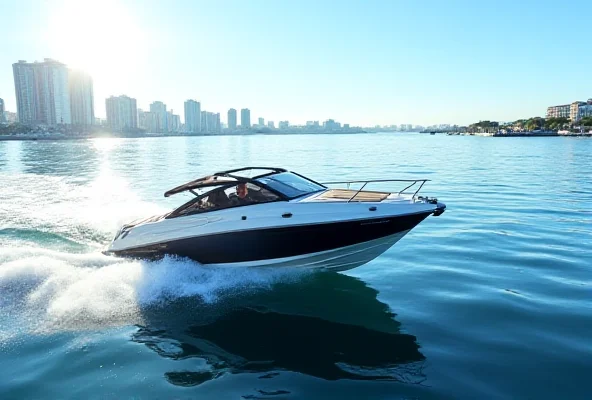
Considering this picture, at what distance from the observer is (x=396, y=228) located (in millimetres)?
8719

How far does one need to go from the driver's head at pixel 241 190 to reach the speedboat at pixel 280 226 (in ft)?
0.07

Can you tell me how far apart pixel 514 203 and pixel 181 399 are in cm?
1618

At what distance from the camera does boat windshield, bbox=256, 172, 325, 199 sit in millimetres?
9672

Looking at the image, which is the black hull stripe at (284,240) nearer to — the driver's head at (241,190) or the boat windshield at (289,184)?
the driver's head at (241,190)

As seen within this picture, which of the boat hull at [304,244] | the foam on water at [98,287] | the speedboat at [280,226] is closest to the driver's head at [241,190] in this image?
the speedboat at [280,226]

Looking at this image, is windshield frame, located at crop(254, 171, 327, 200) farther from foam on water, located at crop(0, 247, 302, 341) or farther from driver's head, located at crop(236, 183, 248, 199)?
foam on water, located at crop(0, 247, 302, 341)

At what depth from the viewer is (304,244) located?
8961 mm

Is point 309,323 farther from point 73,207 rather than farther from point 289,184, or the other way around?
point 73,207

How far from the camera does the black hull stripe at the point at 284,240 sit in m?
8.73

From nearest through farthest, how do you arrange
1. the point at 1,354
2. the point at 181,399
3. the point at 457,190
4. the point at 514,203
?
the point at 181,399 → the point at 1,354 → the point at 514,203 → the point at 457,190

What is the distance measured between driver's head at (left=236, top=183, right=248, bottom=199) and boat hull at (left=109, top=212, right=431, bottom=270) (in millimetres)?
823

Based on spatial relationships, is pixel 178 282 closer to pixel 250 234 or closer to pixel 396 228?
pixel 250 234

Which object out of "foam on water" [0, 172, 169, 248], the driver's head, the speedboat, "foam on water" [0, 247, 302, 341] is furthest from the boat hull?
"foam on water" [0, 172, 169, 248]

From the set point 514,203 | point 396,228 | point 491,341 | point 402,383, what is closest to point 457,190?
point 514,203
